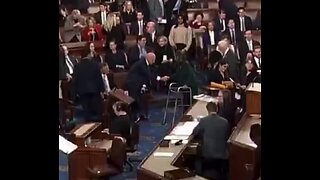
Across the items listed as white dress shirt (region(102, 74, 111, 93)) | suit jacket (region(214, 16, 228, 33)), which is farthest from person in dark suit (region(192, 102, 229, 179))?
white dress shirt (region(102, 74, 111, 93))

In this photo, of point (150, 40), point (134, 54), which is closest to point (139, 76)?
point (134, 54)

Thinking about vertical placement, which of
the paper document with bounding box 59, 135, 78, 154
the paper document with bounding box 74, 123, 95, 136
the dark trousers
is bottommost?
the paper document with bounding box 59, 135, 78, 154

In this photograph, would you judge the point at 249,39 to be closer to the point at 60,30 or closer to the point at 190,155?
the point at 190,155

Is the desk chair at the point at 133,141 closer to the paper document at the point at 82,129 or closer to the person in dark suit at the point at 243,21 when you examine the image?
the paper document at the point at 82,129

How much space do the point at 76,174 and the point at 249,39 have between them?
1.54 meters

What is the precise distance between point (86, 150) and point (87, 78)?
0.51 m

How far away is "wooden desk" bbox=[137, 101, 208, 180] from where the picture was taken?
207 inches

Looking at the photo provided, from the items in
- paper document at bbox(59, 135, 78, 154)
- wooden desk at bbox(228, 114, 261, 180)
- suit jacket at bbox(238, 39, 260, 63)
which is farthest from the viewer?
paper document at bbox(59, 135, 78, 154)

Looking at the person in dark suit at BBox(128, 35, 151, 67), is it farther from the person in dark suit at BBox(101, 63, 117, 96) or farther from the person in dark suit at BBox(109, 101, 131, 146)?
the person in dark suit at BBox(109, 101, 131, 146)

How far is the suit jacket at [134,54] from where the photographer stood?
5398mm

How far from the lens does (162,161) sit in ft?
17.4

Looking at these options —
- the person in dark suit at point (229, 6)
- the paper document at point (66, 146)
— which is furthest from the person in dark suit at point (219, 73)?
the paper document at point (66, 146)

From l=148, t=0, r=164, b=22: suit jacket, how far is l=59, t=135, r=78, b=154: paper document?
3.47ft

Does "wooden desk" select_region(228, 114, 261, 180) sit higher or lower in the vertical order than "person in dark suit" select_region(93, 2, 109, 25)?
lower
